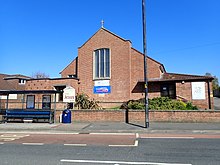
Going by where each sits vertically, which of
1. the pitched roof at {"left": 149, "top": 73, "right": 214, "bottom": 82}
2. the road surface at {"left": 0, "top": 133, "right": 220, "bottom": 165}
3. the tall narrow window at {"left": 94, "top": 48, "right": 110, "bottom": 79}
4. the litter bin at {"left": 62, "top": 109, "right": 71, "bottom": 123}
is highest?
the tall narrow window at {"left": 94, "top": 48, "right": 110, "bottom": 79}

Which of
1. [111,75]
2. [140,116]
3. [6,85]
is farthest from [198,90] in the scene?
[6,85]

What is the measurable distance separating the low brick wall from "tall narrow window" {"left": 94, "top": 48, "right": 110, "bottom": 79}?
12.2 metres

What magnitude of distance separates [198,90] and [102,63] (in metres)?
12.6

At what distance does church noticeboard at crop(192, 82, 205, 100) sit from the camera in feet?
78.4

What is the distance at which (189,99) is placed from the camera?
79.3 feet

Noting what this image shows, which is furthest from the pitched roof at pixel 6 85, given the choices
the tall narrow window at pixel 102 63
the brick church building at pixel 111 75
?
the tall narrow window at pixel 102 63

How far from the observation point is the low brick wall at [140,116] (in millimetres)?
16094

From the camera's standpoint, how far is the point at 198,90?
2408 centimetres

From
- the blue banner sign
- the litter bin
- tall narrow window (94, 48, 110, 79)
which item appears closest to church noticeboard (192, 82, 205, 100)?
the blue banner sign

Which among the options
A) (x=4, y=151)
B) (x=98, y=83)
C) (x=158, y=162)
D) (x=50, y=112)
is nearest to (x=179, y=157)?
(x=158, y=162)

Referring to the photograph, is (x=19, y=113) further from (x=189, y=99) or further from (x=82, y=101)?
(x=189, y=99)

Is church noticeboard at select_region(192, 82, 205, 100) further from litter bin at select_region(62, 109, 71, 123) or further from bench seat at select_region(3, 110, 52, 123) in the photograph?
bench seat at select_region(3, 110, 52, 123)

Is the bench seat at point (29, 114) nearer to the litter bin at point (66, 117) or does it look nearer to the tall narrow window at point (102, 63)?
the litter bin at point (66, 117)

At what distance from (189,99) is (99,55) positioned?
1304cm
